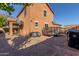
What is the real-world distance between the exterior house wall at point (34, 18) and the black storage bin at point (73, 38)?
1.13 ft

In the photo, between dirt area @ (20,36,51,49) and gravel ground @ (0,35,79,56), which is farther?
dirt area @ (20,36,51,49)

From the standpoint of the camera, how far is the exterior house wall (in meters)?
2.88

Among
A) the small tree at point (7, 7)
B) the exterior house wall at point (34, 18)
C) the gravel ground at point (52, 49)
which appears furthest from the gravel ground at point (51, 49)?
the small tree at point (7, 7)

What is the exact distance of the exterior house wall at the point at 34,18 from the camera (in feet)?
9.46

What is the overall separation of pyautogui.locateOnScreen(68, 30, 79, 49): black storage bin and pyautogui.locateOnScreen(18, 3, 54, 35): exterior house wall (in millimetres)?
343

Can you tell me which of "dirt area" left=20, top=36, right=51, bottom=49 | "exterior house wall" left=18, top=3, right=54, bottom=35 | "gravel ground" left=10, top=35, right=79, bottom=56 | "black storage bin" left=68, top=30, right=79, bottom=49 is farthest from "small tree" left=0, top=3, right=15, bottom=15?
"black storage bin" left=68, top=30, right=79, bottom=49

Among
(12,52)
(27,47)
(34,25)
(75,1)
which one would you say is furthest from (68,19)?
(12,52)

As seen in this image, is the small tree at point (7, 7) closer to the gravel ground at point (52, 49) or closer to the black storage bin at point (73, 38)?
the gravel ground at point (52, 49)

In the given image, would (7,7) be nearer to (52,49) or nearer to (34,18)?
(34,18)

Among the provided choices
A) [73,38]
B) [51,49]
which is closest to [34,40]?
[51,49]

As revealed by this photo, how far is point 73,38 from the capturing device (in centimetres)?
281

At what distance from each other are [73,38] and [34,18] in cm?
63

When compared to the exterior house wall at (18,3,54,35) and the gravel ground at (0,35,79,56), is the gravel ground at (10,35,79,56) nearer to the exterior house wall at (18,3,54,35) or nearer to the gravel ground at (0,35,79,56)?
the gravel ground at (0,35,79,56)

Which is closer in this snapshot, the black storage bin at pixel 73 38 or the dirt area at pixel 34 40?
the black storage bin at pixel 73 38
